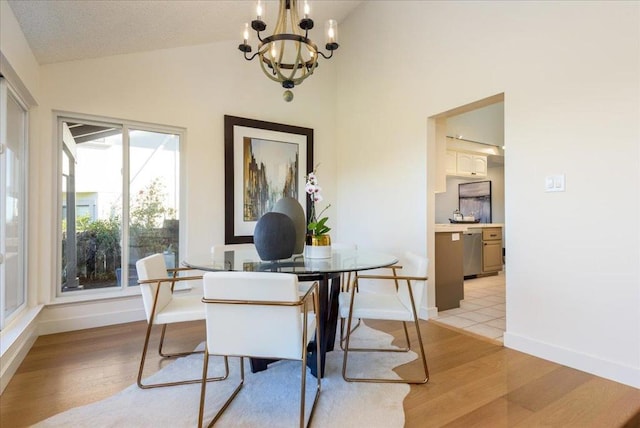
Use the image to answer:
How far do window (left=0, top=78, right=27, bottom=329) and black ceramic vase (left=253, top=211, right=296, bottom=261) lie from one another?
1.72 metres

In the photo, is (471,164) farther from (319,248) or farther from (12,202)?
(12,202)

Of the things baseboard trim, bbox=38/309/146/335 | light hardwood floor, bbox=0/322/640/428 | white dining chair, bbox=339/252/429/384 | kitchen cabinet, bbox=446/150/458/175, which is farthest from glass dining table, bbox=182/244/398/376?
kitchen cabinet, bbox=446/150/458/175

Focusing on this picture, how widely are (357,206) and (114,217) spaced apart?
272 cm

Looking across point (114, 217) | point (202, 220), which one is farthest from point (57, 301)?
point (202, 220)

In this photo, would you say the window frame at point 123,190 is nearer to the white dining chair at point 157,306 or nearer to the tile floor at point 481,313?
the white dining chair at point 157,306

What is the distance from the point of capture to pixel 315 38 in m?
4.57

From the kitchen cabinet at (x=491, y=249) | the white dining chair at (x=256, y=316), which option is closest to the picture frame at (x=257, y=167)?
the white dining chair at (x=256, y=316)

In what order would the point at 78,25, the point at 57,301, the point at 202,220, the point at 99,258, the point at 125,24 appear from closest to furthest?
the point at 78,25 < the point at 125,24 < the point at 57,301 < the point at 99,258 < the point at 202,220

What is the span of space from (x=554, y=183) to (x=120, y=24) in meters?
3.51

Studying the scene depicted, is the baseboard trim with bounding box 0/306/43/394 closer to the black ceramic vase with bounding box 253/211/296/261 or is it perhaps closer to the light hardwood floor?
the light hardwood floor

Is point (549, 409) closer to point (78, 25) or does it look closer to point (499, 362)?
point (499, 362)

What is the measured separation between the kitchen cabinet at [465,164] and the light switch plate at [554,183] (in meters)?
3.06

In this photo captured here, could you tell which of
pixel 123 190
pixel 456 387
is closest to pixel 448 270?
pixel 456 387

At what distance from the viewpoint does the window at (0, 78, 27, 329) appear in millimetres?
2230
